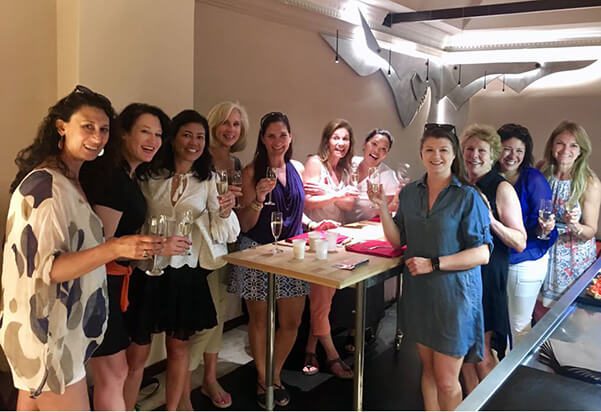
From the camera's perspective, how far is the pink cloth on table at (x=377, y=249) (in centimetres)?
253

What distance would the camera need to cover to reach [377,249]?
8.49 feet

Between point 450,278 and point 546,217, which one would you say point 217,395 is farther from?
point 546,217

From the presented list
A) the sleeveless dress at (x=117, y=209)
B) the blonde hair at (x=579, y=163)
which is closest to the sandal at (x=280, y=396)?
the sleeveless dress at (x=117, y=209)

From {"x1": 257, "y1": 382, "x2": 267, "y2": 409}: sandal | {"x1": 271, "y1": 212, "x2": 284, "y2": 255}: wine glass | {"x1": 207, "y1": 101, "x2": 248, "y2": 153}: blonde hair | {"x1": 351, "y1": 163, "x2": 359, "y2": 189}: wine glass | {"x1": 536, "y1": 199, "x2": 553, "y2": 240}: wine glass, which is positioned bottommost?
{"x1": 257, "y1": 382, "x2": 267, "y2": 409}: sandal

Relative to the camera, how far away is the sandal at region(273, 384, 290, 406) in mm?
2803

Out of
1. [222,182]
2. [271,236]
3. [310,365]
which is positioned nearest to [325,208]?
[271,236]

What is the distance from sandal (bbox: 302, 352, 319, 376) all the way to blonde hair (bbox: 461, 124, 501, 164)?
1.66 m

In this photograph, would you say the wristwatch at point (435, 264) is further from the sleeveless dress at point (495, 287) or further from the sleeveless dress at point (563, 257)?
the sleeveless dress at point (563, 257)

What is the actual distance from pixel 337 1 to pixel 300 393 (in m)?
3.01

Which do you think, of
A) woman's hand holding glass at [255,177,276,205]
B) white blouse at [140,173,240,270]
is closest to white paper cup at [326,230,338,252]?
woman's hand holding glass at [255,177,276,205]

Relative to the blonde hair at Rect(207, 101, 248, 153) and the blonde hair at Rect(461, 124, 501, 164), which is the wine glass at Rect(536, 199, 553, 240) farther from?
the blonde hair at Rect(207, 101, 248, 153)

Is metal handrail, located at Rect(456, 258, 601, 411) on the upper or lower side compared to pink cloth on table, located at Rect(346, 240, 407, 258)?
lower

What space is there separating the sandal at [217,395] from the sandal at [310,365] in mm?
580

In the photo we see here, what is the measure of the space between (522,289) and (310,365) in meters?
1.36
